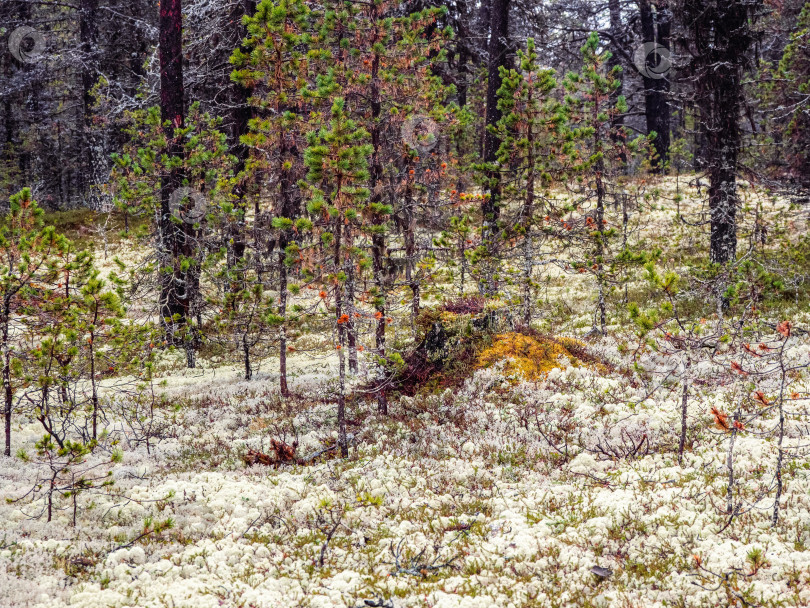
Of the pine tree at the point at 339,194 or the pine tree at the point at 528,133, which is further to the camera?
the pine tree at the point at 528,133

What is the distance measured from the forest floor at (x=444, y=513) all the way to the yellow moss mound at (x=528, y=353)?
2.30 feet

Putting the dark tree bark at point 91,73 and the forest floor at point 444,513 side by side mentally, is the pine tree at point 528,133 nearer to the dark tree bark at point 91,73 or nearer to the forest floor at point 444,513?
the forest floor at point 444,513

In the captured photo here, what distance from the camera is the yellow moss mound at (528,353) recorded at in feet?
36.5

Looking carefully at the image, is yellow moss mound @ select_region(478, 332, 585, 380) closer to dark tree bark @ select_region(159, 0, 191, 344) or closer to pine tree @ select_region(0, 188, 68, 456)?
pine tree @ select_region(0, 188, 68, 456)

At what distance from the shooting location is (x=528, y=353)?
11578 mm

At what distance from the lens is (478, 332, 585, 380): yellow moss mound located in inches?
438

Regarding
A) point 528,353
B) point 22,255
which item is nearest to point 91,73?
point 22,255

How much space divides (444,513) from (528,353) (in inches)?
223

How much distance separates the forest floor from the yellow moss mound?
70cm

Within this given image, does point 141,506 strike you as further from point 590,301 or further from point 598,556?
point 590,301

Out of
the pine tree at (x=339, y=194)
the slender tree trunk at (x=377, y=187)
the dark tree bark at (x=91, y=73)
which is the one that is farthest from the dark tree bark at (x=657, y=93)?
the dark tree bark at (x=91, y=73)

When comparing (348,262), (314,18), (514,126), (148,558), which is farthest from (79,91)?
(148,558)

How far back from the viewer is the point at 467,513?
6.50 metres

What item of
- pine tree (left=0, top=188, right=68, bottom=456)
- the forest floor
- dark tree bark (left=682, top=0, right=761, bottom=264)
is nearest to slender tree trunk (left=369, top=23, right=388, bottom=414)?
the forest floor
